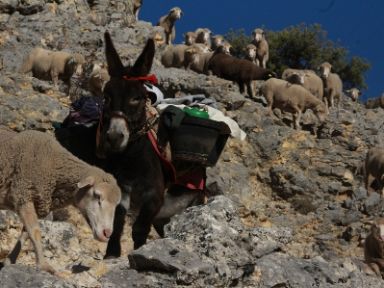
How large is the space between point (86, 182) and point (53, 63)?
1842 cm

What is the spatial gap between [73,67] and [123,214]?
1695 cm

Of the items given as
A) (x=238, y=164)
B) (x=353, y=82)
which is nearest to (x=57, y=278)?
(x=238, y=164)

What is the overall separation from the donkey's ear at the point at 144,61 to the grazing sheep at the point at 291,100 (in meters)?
18.9

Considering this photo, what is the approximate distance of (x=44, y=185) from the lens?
6973 mm

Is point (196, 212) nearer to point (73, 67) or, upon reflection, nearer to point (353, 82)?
point (73, 67)

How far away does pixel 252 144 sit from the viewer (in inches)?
738

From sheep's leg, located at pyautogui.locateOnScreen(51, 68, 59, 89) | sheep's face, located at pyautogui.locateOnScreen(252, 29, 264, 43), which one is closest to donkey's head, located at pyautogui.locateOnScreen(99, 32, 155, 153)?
sheep's leg, located at pyautogui.locateOnScreen(51, 68, 59, 89)

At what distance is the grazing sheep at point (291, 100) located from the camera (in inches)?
1093

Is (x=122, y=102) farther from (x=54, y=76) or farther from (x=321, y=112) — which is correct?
(x=321, y=112)

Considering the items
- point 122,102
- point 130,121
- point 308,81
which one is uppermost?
point 308,81

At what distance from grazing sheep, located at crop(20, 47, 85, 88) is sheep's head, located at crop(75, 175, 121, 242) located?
57.0 feet

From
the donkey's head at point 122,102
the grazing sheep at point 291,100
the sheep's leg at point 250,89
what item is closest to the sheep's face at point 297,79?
the sheep's leg at point 250,89

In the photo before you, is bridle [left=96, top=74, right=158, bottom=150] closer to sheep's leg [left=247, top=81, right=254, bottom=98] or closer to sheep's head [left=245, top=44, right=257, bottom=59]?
sheep's leg [left=247, top=81, right=254, bottom=98]

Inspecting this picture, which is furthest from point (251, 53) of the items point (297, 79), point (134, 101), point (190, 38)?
point (134, 101)
